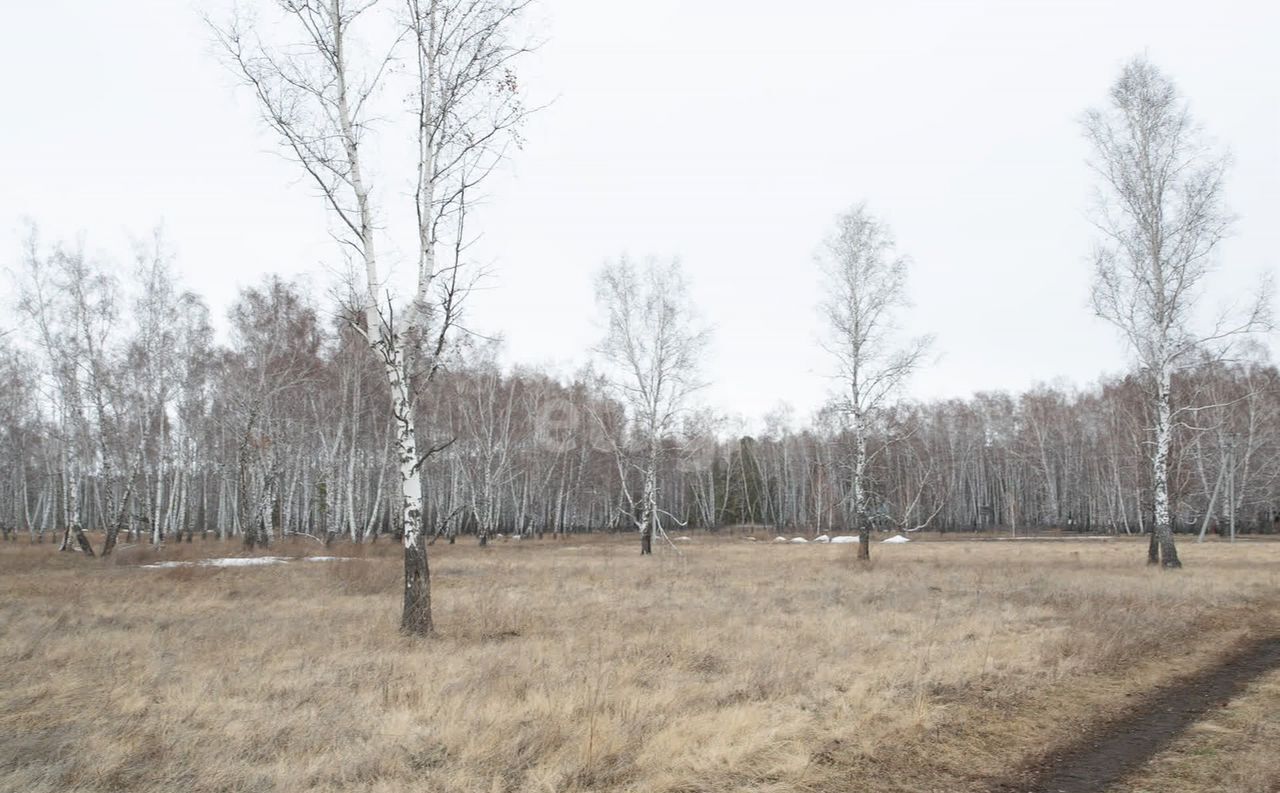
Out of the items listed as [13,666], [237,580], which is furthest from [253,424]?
[13,666]

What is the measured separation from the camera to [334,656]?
27.6 ft

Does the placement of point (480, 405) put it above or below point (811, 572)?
above

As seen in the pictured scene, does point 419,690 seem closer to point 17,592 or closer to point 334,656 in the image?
point 334,656

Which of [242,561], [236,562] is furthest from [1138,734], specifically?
[242,561]

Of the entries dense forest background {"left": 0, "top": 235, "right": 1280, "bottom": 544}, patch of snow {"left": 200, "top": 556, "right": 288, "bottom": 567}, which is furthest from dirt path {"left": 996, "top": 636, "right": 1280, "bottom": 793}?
patch of snow {"left": 200, "top": 556, "right": 288, "bottom": 567}

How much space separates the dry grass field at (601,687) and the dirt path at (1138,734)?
169 millimetres

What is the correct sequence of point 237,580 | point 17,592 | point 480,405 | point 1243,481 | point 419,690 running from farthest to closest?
point 1243,481, point 480,405, point 237,580, point 17,592, point 419,690

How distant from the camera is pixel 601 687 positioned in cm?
691

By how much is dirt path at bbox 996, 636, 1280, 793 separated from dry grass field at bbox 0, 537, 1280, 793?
169mm

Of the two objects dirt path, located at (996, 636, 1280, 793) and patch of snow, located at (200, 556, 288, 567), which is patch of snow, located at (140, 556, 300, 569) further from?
dirt path, located at (996, 636, 1280, 793)

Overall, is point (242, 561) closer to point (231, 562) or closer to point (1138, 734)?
point (231, 562)

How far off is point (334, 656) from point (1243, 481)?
193 feet

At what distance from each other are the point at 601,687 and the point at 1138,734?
15.5ft

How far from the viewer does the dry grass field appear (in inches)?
192
